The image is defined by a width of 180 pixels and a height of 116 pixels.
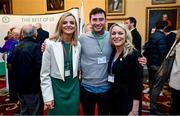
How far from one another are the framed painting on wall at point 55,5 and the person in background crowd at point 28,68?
5.72 meters

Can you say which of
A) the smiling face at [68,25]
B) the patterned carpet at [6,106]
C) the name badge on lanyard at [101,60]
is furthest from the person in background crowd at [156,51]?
the patterned carpet at [6,106]

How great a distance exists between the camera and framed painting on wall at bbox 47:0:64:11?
362 inches

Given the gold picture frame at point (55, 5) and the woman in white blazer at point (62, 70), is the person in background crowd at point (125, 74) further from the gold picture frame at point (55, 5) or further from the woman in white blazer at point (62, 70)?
the gold picture frame at point (55, 5)

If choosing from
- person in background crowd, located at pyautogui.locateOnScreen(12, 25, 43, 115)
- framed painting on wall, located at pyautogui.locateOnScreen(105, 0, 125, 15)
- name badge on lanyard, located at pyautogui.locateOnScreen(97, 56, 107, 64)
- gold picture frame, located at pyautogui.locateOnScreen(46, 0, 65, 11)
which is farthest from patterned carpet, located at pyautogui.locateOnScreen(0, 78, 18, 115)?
framed painting on wall, located at pyautogui.locateOnScreen(105, 0, 125, 15)

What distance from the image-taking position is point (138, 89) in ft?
8.64

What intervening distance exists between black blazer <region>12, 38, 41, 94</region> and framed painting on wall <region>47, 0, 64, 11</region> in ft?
18.9

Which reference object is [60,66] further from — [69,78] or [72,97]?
[72,97]

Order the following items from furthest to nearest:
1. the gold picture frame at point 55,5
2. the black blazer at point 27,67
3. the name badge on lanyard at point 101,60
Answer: the gold picture frame at point 55,5 < the black blazer at point 27,67 < the name badge on lanyard at point 101,60

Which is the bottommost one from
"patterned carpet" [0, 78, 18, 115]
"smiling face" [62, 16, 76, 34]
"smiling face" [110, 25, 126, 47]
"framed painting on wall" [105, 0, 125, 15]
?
"patterned carpet" [0, 78, 18, 115]

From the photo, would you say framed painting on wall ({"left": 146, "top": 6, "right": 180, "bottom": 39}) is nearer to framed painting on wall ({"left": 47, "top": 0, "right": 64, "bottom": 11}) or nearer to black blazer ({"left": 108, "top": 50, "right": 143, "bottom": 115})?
framed painting on wall ({"left": 47, "top": 0, "right": 64, "bottom": 11})

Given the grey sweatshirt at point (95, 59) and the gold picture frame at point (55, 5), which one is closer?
the grey sweatshirt at point (95, 59)

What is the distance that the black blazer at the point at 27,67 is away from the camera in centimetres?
355

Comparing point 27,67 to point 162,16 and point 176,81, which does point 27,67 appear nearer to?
point 176,81

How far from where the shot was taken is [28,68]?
3.56 metres
